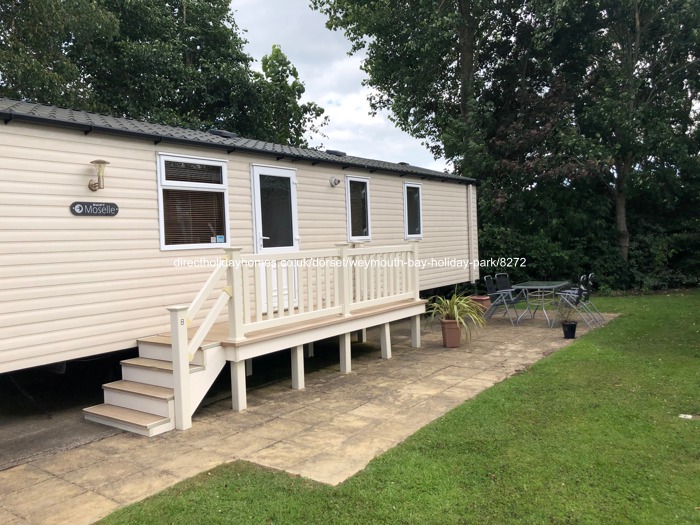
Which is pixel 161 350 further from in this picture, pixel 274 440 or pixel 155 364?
pixel 274 440

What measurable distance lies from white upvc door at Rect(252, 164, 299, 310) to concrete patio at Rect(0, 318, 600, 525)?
1.46 m

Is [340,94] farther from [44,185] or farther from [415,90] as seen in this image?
[44,185]

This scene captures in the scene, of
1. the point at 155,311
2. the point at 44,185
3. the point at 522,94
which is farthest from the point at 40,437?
the point at 522,94

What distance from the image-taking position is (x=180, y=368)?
393cm

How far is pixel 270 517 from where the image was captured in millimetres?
2521

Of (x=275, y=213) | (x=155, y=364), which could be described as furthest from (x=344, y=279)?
(x=155, y=364)

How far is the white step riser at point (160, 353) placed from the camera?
166 inches

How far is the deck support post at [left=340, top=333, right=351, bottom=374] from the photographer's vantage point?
5.71 meters

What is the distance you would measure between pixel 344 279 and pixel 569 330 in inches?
137

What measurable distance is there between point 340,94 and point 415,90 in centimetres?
420

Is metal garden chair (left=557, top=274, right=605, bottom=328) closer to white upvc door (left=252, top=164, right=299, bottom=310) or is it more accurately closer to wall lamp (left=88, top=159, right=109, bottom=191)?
white upvc door (left=252, top=164, right=299, bottom=310)

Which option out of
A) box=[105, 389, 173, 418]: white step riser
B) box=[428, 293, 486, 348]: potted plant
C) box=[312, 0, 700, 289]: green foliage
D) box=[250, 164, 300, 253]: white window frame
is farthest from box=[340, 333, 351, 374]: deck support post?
box=[312, 0, 700, 289]: green foliage

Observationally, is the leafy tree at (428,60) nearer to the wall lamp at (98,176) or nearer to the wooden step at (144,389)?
the wall lamp at (98,176)

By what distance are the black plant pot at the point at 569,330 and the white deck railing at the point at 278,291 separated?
2.11 m
